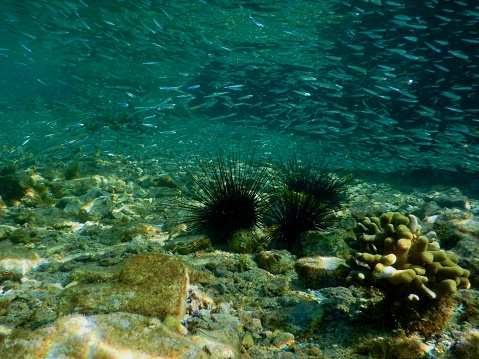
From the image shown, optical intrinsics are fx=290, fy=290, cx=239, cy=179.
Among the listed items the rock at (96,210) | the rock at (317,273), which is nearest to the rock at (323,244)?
the rock at (317,273)

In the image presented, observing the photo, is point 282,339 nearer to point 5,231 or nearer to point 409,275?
point 409,275

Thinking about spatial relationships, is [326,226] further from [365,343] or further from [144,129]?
[144,129]

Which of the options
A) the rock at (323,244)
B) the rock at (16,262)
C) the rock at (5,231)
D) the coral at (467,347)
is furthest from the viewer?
the rock at (5,231)

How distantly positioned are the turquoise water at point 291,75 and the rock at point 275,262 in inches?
351

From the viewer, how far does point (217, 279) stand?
3.65 metres

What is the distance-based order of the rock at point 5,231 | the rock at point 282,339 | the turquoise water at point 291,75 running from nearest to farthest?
the rock at point 282,339, the rock at point 5,231, the turquoise water at point 291,75

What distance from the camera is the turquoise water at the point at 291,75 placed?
14477mm

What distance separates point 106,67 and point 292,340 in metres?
39.1

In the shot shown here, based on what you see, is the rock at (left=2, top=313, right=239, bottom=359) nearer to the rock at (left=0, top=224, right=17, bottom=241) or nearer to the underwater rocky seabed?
the underwater rocky seabed

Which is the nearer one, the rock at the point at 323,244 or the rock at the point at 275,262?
the rock at the point at 275,262

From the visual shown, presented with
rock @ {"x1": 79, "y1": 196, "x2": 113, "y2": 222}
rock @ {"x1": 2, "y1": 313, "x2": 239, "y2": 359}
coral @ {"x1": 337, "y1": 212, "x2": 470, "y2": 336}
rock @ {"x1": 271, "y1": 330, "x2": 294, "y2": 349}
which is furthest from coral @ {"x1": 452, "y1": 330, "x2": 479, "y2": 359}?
rock @ {"x1": 79, "y1": 196, "x2": 113, "y2": 222}

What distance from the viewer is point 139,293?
2520 mm

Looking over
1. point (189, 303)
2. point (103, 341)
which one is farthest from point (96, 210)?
point (103, 341)

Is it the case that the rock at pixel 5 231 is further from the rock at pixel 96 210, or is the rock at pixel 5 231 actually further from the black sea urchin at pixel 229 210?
the black sea urchin at pixel 229 210
